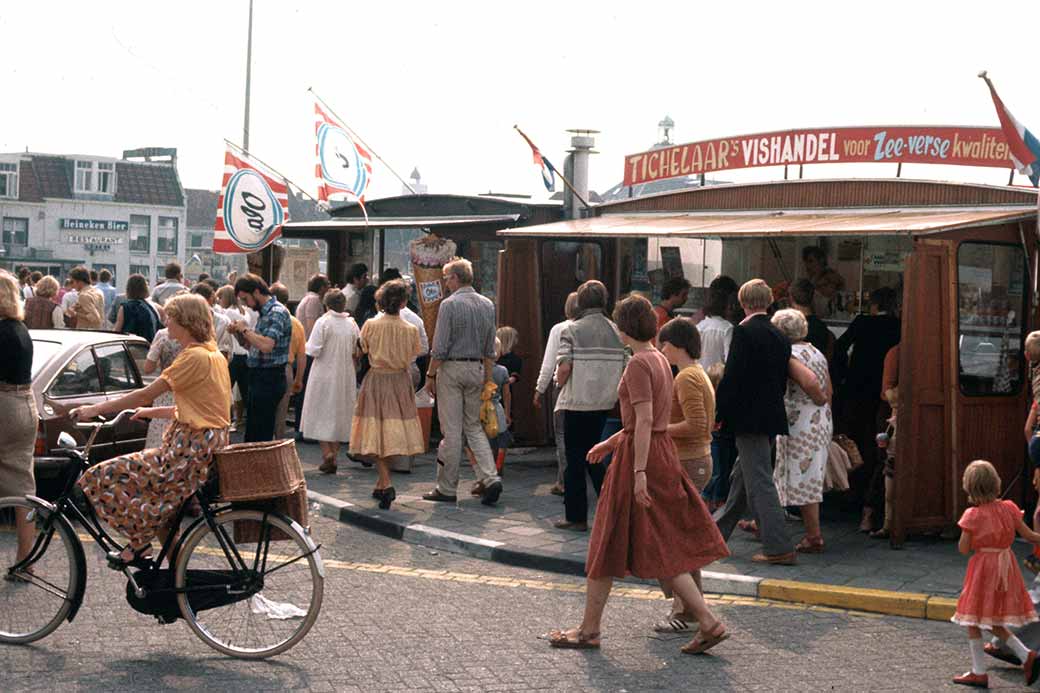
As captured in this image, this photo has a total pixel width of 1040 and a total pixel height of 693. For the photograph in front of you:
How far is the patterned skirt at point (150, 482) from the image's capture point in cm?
643

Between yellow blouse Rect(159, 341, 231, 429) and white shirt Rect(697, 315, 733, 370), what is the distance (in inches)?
194

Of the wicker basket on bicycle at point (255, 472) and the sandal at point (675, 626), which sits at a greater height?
the wicker basket on bicycle at point (255, 472)

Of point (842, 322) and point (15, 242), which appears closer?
point (842, 322)

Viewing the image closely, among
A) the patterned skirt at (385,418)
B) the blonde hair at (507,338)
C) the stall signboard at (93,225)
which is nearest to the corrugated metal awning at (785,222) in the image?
the blonde hair at (507,338)

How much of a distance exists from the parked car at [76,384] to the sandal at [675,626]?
4.30 meters

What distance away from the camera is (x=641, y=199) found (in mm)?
13383

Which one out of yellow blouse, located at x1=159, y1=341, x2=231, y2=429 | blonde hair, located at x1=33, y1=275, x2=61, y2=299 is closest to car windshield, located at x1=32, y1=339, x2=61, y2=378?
yellow blouse, located at x1=159, y1=341, x2=231, y2=429

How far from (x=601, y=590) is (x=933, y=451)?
145 inches

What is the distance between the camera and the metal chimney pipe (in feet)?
46.3

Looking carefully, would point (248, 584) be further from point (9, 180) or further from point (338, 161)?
point (9, 180)

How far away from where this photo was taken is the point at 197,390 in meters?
6.57

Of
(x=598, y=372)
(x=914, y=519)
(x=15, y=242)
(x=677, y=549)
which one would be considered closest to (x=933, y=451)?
(x=914, y=519)

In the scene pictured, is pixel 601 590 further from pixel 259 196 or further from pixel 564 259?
pixel 259 196

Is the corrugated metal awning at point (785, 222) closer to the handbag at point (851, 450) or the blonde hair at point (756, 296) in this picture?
the blonde hair at point (756, 296)
